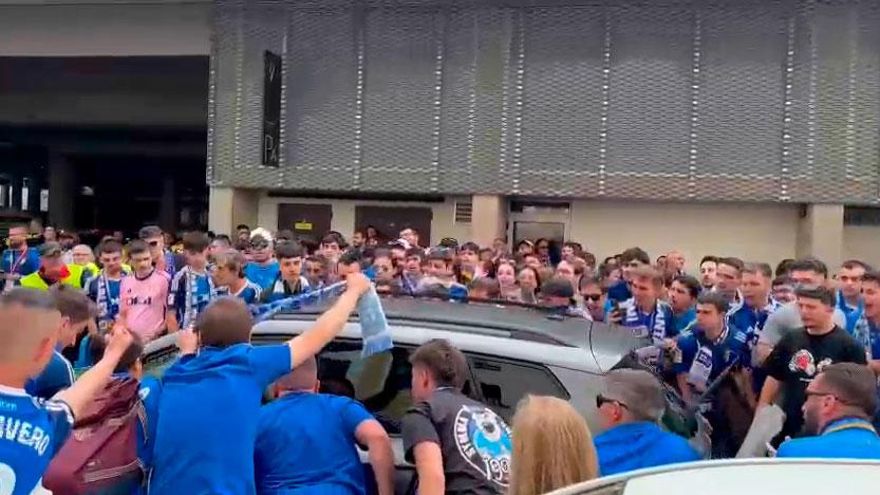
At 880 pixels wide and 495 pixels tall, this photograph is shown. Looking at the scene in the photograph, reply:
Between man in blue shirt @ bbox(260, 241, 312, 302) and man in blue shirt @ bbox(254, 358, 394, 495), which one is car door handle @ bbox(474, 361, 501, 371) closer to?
man in blue shirt @ bbox(254, 358, 394, 495)

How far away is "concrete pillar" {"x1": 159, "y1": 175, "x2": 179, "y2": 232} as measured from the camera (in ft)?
94.3

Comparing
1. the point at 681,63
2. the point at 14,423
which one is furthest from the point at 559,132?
the point at 14,423

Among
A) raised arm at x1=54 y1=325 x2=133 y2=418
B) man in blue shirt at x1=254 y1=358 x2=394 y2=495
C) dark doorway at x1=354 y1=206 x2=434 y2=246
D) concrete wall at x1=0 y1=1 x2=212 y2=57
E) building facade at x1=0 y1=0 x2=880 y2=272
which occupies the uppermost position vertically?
concrete wall at x1=0 y1=1 x2=212 y2=57

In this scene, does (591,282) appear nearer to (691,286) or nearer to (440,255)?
(691,286)

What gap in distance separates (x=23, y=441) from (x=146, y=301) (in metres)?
4.47

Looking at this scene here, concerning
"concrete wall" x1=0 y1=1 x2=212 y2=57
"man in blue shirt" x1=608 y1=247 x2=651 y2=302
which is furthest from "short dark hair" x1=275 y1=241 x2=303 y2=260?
"concrete wall" x1=0 y1=1 x2=212 y2=57

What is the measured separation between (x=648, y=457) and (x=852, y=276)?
4015 millimetres

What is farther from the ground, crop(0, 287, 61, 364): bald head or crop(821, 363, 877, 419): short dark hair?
crop(0, 287, 61, 364): bald head

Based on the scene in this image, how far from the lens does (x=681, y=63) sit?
15.5 m

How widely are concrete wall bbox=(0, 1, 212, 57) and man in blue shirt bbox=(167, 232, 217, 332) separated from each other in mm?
11855

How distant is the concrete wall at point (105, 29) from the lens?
59.3 ft

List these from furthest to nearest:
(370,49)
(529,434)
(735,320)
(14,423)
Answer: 1. (370,49)
2. (735,320)
3. (529,434)
4. (14,423)

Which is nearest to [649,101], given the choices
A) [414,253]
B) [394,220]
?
[394,220]

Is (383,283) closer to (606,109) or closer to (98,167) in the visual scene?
(606,109)
